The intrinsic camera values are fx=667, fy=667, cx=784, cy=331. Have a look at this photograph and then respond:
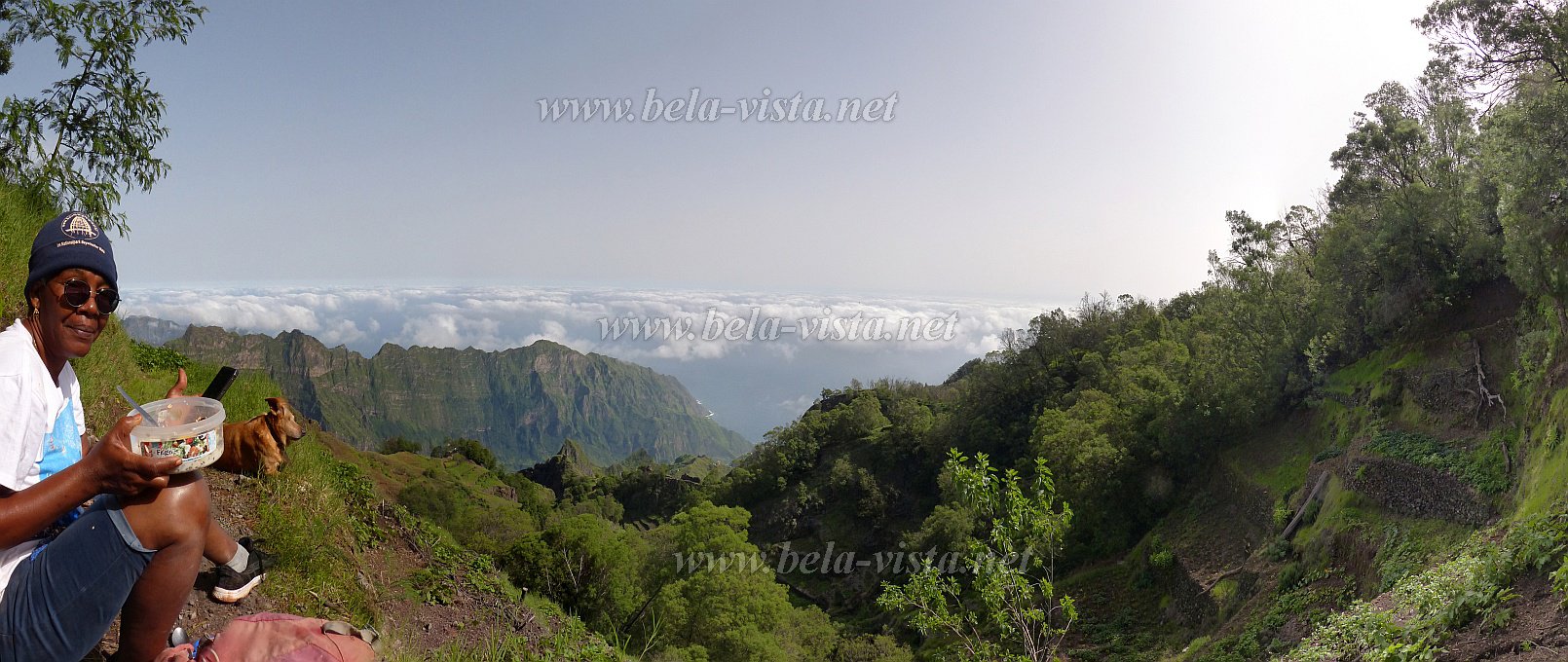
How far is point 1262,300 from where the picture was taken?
28453mm

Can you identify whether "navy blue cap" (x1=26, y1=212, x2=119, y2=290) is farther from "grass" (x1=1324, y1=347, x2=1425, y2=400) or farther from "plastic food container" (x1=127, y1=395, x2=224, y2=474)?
"grass" (x1=1324, y1=347, x2=1425, y2=400)

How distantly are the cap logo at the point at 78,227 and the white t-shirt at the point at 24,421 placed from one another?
1.16ft

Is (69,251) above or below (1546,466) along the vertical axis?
above

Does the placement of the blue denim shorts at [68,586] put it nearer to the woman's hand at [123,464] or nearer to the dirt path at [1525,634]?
the woman's hand at [123,464]

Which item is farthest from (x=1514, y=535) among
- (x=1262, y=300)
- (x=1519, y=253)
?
(x=1262, y=300)

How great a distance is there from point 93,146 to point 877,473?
58.6 metres

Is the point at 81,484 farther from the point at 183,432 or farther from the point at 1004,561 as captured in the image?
the point at 1004,561

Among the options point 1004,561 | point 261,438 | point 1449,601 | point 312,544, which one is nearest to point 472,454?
point 1004,561

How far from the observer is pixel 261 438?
3.84 m

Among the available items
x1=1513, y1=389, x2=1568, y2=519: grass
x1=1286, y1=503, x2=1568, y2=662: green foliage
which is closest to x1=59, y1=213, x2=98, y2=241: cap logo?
x1=1286, y1=503, x2=1568, y2=662: green foliage

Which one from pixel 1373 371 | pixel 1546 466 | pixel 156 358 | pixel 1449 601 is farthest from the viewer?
pixel 1373 371

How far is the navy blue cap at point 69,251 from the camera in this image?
2.29m

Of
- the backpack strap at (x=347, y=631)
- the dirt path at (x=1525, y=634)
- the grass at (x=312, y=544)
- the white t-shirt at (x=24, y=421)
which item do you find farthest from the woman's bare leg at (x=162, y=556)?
the dirt path at (x=1525, y=634)

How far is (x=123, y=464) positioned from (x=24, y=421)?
319 mm
